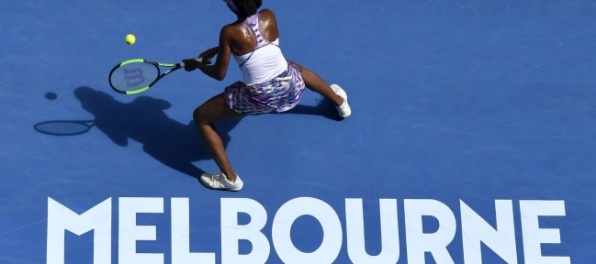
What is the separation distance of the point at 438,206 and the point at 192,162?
1.94 m

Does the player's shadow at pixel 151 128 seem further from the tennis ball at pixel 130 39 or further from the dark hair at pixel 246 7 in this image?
the dark hair at pixel 246 7

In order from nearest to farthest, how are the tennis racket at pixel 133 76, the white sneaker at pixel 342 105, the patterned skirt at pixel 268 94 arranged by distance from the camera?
the patterned skirt at pixel 268 94, the tennis racket at pixel 133 76, the white sneaker at pixel 342 105

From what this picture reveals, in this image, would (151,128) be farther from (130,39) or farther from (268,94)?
(268,94)

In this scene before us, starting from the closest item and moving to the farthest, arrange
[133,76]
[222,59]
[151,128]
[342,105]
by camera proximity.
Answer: [222,59] → [133,76] → [342,105] → [151,128]

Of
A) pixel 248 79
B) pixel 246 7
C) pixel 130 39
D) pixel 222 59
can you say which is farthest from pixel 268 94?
pixel 130 39

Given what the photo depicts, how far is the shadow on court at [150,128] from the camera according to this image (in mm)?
7504

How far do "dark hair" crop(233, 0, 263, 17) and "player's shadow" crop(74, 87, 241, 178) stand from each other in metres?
1.48

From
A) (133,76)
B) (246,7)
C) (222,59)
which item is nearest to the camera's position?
(246,7)

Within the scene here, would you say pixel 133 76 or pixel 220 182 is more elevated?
pixel 133 76

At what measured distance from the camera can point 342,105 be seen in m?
7.49

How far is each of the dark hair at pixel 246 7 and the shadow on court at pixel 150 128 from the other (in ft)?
4.85

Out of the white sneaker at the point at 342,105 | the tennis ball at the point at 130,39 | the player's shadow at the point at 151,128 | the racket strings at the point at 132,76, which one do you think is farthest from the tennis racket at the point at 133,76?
the white sneaker at the point at 342,105

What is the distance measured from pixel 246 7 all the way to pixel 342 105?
151 cm

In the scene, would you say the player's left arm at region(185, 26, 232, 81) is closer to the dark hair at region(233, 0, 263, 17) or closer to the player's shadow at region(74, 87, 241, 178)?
the dark hair at region(233, 0, 263, 17)
